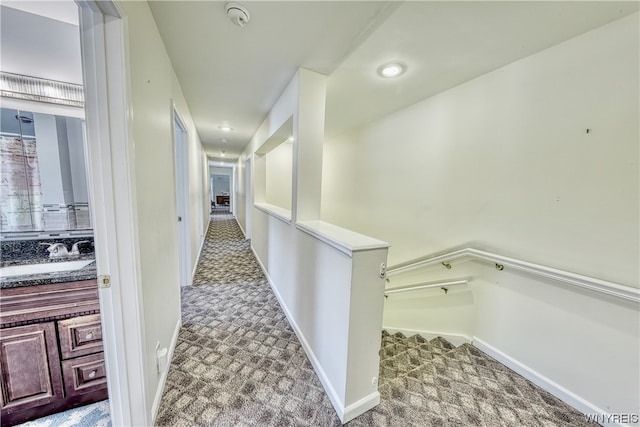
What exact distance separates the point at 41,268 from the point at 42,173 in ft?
2.06

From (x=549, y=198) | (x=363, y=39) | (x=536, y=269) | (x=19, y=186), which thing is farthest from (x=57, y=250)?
(x=549, y=198)

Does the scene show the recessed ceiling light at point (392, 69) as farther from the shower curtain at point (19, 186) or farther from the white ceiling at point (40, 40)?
the shower curtain at point (19, 186)

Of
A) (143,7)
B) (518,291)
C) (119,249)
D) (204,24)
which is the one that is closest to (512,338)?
(518,291)

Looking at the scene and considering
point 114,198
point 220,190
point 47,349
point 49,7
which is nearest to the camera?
point 114,198

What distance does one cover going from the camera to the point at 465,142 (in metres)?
2.03

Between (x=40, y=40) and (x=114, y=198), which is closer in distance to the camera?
(x=114, y=198)

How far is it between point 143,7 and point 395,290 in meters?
2.88

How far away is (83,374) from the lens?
4.21ft

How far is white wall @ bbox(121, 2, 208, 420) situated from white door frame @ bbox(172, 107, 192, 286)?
1.06 metres

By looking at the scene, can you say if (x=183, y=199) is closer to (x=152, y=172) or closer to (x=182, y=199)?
(x=182, y=199)

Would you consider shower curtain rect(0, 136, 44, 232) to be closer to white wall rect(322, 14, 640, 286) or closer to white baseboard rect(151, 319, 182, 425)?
white baseboard rect(151, 319, 182, 425)

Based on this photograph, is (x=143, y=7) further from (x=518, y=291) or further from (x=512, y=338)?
(x=512, y=338)

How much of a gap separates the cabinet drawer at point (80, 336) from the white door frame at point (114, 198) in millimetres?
351

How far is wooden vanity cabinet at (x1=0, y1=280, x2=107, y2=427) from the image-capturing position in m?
1.11
